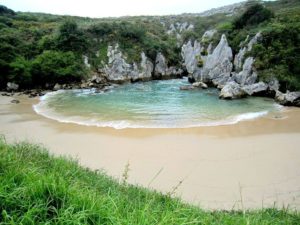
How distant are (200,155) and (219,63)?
30074mm

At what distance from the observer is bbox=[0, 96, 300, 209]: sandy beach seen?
998 cm

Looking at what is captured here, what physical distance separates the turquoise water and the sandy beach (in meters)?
1.72

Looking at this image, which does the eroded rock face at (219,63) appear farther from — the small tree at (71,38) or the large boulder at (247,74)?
the small tree at (71,38)

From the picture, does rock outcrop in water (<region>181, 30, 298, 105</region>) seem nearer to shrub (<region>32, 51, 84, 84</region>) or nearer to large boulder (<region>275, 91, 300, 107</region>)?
large boulder (<region>275, 91, 300, 107</region>)

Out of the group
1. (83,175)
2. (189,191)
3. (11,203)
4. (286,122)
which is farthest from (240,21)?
(11,203)

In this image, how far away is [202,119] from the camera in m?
21.5

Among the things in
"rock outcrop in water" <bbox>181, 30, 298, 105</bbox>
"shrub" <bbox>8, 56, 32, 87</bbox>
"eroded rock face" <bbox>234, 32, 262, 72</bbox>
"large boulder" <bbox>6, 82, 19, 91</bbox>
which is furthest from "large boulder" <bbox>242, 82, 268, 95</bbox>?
"large boulder" <bbox>6, 82, 19, 91</bbox>

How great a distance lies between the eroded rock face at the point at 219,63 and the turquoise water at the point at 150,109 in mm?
7965

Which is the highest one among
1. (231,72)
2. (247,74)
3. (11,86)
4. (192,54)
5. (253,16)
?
(253,16)

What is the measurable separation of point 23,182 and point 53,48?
148 ft

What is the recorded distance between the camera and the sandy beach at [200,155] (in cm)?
998

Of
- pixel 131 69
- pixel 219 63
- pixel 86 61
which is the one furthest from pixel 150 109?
pixel 131 69

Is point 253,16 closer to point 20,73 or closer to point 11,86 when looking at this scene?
point 20,73

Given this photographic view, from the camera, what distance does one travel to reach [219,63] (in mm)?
41156
